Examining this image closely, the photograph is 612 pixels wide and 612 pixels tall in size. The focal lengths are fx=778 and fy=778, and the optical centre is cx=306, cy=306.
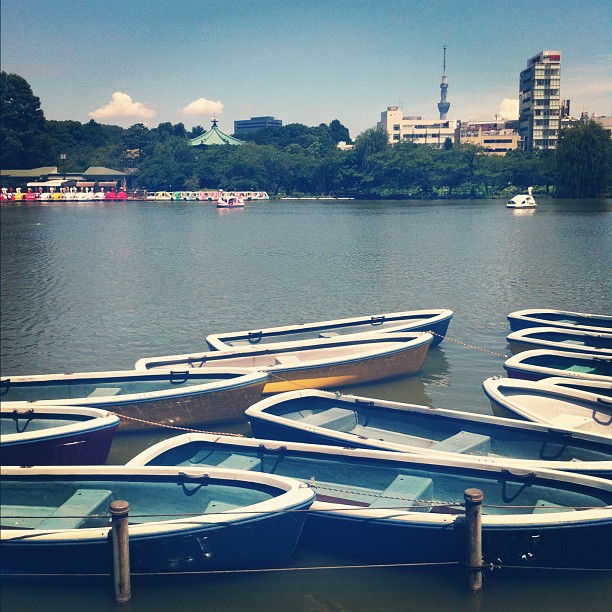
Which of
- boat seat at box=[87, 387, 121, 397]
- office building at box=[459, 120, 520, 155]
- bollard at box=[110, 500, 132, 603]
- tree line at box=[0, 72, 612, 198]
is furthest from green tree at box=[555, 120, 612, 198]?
bollard at box=[110, 500, 132, 603]

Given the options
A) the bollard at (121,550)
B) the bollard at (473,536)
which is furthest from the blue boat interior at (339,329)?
the bollard at (473,536)

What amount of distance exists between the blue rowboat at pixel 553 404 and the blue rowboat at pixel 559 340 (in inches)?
137

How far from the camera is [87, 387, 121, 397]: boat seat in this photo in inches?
536

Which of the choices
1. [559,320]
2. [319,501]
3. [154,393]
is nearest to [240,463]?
[319,501]

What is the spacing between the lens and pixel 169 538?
27.2 ft

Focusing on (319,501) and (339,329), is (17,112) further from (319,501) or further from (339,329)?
(319,501)

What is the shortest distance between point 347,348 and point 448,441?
21.3ft

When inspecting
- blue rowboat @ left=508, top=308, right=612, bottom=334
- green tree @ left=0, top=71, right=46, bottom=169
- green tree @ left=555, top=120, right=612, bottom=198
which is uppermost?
green tree @ left=555, top=120, right=612, bottom=198

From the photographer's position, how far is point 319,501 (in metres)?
9.13

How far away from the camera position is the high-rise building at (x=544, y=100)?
152125mm

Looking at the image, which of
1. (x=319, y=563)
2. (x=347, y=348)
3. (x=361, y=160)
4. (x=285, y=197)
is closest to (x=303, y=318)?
(x=347, y=348)

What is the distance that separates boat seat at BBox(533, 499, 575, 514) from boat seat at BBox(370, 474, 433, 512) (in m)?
1.24

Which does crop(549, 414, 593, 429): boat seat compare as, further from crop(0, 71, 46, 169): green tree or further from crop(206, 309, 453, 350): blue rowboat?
crop(0, 71, 46, 169): green tree

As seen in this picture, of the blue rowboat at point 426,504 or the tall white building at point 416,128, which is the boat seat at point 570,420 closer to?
the blue rowboat at point 426,504
